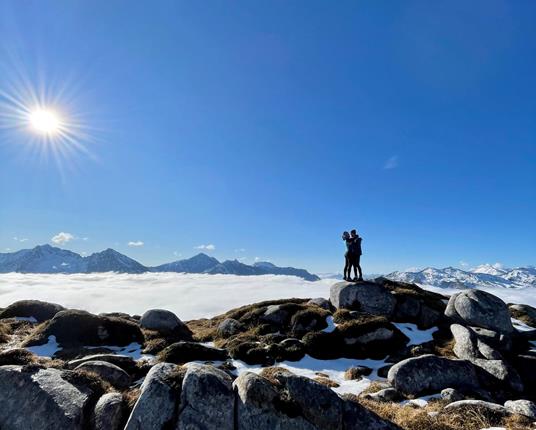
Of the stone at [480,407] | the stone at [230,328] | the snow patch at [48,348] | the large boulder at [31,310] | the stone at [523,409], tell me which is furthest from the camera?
the large boulder at [31,310]

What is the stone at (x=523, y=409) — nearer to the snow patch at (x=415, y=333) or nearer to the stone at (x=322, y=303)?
the snow patch at (x=415, y=333)

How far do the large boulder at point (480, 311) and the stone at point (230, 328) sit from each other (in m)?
17.0

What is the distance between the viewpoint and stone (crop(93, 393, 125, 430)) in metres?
9.34

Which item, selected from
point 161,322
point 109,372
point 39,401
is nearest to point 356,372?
point 109,372

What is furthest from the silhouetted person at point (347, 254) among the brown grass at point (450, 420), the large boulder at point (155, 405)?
the large boulder at point (155, 405)

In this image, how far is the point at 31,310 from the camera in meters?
35.8

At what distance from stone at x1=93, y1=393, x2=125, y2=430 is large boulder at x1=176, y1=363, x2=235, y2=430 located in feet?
6.23

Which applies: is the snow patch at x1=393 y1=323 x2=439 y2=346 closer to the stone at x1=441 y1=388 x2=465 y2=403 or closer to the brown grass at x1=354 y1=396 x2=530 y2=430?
the stone at x1=441 y1=388 x2=465 y2=403

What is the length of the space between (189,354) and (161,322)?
40.7 ft

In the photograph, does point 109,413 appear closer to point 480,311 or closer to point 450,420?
point 450,420

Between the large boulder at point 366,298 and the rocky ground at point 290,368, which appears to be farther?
the large boulder at point 366,298

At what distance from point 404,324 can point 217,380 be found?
66.7 feet

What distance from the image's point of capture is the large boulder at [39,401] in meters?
9.34

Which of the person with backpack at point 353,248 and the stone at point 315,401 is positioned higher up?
the person with backpack at point 353,248
